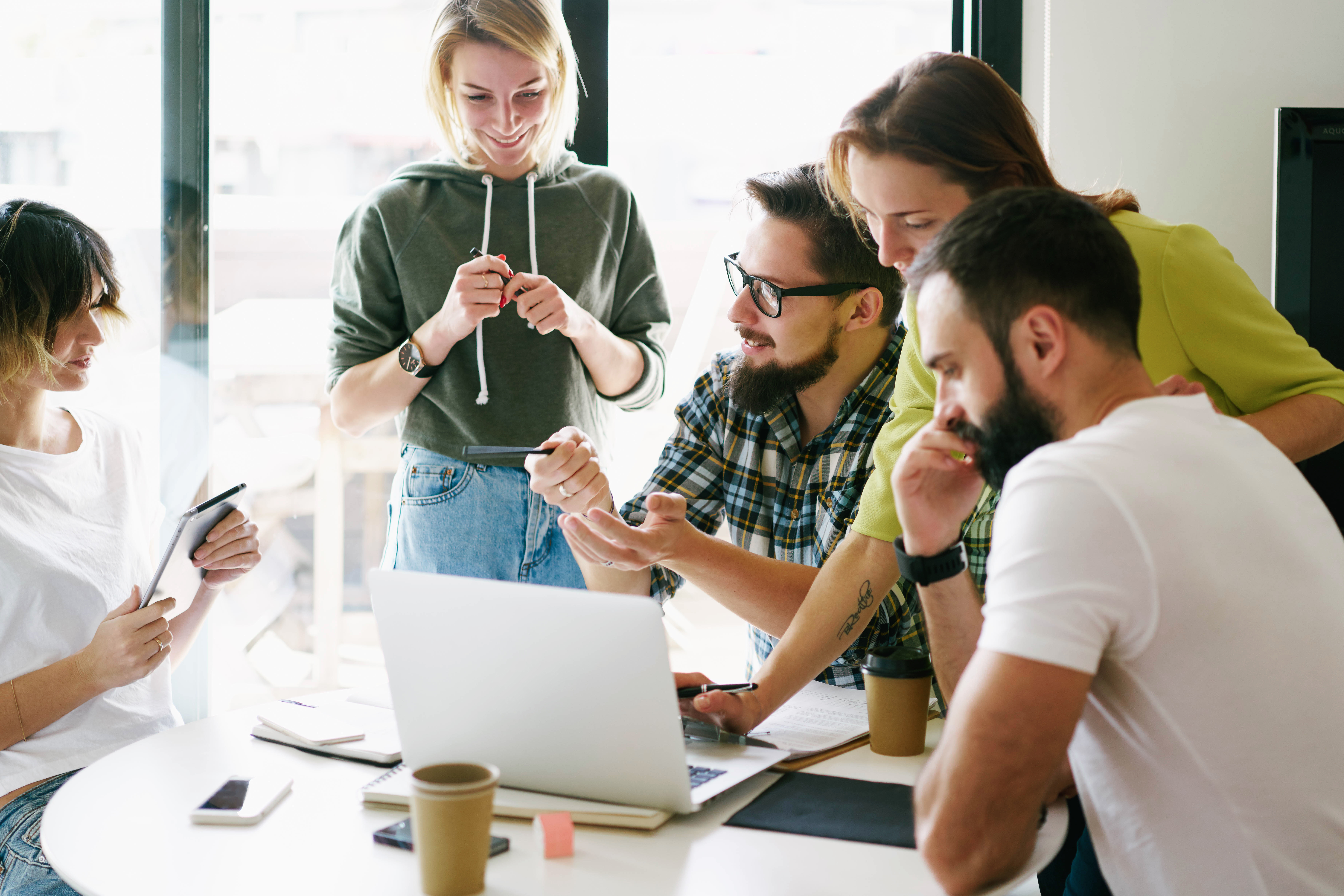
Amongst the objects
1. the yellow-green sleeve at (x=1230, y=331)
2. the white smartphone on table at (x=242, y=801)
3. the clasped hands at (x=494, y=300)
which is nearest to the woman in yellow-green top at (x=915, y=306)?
the yellow-green sleeve at (x=1230, y=331)

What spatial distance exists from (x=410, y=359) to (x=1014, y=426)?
1.29 metres

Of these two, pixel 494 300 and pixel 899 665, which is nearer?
pixel 899 665

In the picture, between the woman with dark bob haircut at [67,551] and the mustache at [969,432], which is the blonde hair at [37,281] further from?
the mustache at [969,432]

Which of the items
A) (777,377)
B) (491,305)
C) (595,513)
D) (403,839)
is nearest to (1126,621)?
(403,839)

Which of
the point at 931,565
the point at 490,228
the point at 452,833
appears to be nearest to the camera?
the point at 452,833

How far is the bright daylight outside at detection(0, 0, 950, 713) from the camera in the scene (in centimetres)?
256

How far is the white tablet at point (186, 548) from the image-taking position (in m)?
1.49

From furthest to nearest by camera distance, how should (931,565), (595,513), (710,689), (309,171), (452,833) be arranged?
(309,171) → (595,513) → (710,689) → (931,565) → (452,833)

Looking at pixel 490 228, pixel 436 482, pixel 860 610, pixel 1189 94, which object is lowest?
pixel 860 610

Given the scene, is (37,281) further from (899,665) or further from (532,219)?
(899,665)

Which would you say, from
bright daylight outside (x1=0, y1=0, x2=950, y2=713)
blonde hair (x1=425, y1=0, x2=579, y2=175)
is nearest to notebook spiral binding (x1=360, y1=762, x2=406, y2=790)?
blonde hair (x1=425, y1=0, x2=579, y2=175)

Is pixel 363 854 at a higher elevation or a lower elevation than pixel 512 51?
Result: lower

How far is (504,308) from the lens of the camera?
6.82ft

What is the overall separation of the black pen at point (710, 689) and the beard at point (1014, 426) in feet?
1.49
